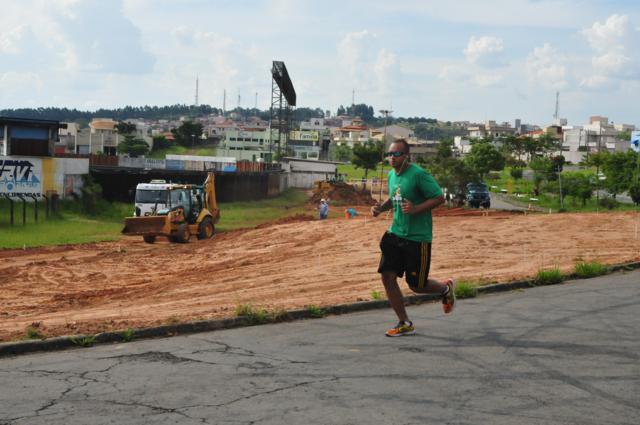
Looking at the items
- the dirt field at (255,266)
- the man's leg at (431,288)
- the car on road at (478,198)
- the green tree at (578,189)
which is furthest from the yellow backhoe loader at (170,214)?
the green tree at (578,189)

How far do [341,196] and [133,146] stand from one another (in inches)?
Result: 3337

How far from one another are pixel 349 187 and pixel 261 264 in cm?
4867

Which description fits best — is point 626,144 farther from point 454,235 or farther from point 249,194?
point 454,235

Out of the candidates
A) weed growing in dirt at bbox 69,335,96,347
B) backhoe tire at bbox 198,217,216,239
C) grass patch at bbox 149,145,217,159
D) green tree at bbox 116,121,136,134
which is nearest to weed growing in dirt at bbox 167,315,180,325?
weed growing in dirt at bbox 69,335,96,347

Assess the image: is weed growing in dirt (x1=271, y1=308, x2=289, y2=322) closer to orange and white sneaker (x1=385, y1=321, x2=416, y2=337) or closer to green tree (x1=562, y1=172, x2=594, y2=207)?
orange and white sneaker (x1=385, y1=321, x2=416, y2=337)

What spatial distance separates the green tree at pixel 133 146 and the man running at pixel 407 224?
450 ft

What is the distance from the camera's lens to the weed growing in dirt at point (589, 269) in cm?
1427

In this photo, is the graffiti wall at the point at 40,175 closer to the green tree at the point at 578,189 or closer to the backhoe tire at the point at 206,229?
the backhoe tire at the point at 206,229

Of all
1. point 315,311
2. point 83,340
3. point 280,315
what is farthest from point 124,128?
point 83,340

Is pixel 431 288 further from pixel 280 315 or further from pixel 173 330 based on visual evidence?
pixel 173 330

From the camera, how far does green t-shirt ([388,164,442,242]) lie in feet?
28.0

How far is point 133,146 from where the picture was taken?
143625mm

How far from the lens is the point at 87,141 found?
130m

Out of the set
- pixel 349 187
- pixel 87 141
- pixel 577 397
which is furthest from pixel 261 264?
pixel 87 141
